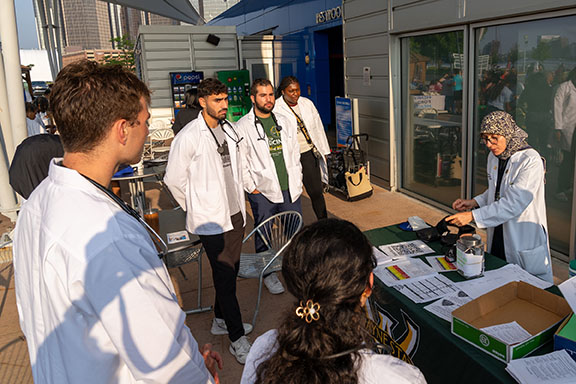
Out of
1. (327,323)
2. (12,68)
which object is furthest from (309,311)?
(12,68)

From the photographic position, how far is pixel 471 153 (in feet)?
18.2

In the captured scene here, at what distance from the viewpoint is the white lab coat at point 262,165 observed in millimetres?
4293

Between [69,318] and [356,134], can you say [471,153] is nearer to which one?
[356,134]

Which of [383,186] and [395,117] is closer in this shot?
[395,117]

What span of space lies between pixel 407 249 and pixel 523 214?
846 millimetres

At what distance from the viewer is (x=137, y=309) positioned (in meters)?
1.22

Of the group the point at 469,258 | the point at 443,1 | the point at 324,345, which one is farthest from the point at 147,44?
the point at 324,345

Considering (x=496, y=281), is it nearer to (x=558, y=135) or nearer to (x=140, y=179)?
(x=558, y=135)

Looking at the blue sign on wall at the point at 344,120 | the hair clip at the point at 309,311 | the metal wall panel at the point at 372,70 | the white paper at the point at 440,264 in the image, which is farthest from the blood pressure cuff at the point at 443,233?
the blue sign on wall at the point at 344,120

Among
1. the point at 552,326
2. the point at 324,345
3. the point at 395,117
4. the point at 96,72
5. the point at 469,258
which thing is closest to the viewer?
the point at 324,345

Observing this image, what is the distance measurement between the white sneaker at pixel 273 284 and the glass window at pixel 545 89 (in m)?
2.85

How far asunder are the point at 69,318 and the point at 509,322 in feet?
5.81

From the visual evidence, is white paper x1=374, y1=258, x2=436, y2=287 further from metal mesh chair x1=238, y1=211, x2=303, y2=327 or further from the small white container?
metal mesh chair x1=238, y1=211, x2=303, y2=327

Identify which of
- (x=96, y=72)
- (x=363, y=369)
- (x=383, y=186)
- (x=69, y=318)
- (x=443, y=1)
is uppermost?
(x=443, y=1)
